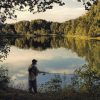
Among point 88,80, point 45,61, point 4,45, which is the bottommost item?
point 45,61

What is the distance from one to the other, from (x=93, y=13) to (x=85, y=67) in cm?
11616

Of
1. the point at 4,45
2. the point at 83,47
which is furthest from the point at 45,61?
the point at 83,47

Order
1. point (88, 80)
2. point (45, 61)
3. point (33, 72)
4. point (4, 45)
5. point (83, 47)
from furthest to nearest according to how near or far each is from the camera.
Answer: point (83, 47) → point (45, 61) → point (4, 45) → point (88, 80) → point (33, 72)

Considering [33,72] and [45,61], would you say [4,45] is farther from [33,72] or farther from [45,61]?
[45,61]

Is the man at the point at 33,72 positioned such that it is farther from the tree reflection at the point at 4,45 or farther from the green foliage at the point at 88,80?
the tree reflection at the point at 4,45

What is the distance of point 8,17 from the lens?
19.6 metres

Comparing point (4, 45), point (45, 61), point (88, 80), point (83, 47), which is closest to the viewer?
point (88, 80)

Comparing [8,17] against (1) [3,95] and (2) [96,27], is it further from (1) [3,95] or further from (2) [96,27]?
(2) [96,27]

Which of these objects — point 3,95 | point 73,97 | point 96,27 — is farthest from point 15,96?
point 96,27

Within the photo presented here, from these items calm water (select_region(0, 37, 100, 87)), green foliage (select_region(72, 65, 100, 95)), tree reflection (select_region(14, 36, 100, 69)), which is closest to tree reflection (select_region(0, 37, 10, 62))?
calm water (select_region(0, 37, 100, 87))

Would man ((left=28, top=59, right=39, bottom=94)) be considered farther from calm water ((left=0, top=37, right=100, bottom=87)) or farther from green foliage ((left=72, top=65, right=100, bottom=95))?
calm water ((left=0, top=37, right=100, bottom=87))

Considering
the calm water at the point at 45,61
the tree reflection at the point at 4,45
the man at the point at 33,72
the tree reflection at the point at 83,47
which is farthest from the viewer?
the tree reflection at the point at 83,47

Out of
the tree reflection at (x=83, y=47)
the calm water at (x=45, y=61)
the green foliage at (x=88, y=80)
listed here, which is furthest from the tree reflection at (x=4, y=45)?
the tree reflection at (x=83, y=47)

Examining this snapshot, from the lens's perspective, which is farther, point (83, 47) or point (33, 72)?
point (83, 47)
